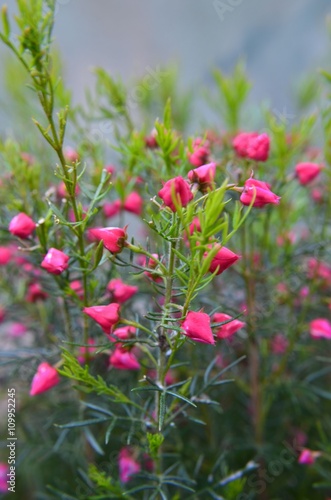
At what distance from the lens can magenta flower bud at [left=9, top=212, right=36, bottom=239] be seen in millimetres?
556

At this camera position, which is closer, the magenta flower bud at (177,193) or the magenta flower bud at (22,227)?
the magenta flower bud at (177,193)

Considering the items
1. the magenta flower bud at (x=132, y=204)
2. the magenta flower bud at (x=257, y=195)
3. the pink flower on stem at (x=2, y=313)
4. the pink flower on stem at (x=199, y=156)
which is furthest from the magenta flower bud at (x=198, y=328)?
the pink flower on stem at (x=2, y=313)

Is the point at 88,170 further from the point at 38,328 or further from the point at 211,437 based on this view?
the point at 211,437

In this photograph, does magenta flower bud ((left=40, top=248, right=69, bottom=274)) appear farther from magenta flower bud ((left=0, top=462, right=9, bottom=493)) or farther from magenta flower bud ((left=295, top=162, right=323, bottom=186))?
magenta flower bud ((left=0, top=462, right=9, bottom=493))

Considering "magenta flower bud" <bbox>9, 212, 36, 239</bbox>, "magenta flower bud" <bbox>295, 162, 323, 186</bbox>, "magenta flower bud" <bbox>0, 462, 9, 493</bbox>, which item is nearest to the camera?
"magenta flower bud" <bbox>9, 212, 36, 239</bbox>

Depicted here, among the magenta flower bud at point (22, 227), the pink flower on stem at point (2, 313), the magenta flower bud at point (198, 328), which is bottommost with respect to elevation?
the pink flower on stem at point (2, 313)

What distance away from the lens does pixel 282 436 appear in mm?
870

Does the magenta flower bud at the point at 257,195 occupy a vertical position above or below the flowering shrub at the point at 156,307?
above

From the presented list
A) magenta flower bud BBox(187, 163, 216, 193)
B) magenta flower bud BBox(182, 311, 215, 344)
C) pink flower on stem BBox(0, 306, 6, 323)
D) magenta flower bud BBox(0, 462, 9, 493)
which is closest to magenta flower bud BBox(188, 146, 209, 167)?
magenta flower bud BBox(187, 163, 216, 193)

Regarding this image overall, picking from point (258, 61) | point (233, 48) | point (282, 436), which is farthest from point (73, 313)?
point (258, 61)

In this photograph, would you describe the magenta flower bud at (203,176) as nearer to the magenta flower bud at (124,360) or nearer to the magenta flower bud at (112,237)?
the magenta flower bud at (112,237)

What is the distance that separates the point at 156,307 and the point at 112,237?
0.83ft

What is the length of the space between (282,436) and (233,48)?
1.39 metres

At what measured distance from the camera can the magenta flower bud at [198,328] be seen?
421 millimetres
